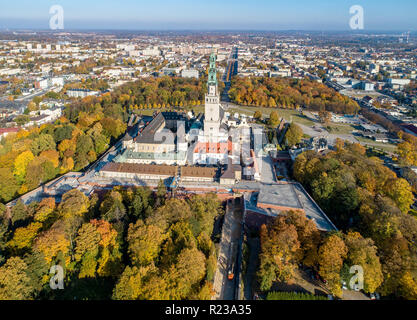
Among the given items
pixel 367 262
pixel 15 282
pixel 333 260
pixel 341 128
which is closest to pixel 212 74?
pixel 333 260

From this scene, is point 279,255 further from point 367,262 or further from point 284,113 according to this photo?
point 284,113

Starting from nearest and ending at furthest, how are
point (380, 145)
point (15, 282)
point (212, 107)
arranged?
point (15, 282) → point (212, 107) → point (380, 145)

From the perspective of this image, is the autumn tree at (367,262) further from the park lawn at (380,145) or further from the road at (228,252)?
the park lawn at (380,145)

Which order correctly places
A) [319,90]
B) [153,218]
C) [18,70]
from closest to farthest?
[153,218] < [319,90] < [18,70]

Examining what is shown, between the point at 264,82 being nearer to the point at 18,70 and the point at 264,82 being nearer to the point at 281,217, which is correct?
the point at 281,217

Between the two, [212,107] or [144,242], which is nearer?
[144,242]

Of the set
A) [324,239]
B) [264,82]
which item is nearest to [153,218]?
[324,239]

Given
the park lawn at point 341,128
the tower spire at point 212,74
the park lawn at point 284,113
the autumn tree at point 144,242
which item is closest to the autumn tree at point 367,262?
the autumn tree at point 144,242
